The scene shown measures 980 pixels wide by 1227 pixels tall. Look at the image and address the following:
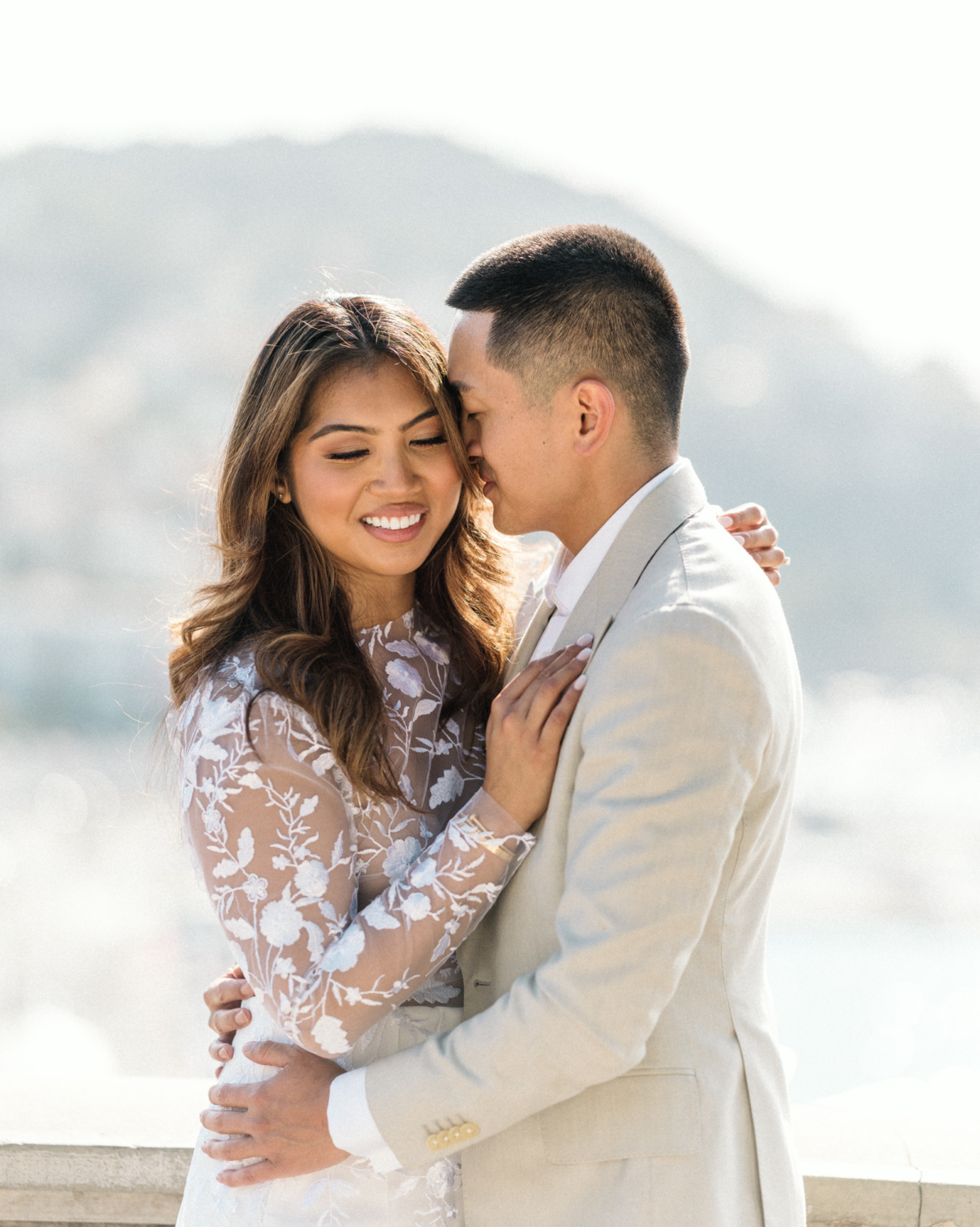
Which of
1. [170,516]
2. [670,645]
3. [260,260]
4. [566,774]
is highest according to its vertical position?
[670,645]

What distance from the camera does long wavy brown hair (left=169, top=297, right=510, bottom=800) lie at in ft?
5.68

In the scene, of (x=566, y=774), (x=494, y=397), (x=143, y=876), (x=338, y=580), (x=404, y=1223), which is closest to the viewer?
(x=566, y=774)

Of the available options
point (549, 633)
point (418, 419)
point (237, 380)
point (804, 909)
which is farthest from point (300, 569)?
point (237, 380)

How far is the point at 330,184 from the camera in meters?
20.0

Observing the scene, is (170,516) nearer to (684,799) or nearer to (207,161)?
(207,161)

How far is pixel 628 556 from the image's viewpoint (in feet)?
5.22

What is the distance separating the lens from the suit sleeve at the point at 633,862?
4.57 ft

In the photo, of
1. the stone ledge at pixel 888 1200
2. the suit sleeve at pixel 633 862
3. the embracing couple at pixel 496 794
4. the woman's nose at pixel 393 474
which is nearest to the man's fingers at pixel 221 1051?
the embracing couple at pixel 496 794

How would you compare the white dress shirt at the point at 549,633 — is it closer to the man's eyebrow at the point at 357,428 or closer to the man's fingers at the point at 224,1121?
the man's fingers at the point at 224,1121

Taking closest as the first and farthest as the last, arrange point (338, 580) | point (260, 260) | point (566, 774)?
1. point (566, 774)
2. point (338, 580)
3. point (260, 260)

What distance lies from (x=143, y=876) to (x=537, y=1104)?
1605 cm

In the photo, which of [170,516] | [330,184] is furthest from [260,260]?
[170,516]

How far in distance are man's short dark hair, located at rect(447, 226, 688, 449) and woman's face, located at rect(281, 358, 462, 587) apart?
181 millimetres

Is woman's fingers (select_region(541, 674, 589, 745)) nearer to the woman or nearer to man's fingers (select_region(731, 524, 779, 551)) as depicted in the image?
the woman
